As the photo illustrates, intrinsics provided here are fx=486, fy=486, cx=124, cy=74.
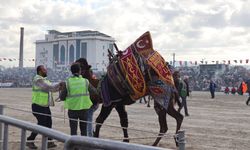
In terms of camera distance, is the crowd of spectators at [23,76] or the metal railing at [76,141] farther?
the crowd of spectators at [23,76]

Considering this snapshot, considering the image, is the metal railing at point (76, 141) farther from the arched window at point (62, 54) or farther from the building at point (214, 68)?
the arched window at point (62, 54)

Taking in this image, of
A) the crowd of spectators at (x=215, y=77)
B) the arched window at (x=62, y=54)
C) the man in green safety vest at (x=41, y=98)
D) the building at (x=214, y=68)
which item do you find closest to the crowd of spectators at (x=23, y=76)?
the crowd of spectators at (x=215, y=77)

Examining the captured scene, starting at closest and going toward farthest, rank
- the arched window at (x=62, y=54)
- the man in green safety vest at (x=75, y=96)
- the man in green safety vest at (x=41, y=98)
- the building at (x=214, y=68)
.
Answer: the man in green safety vest at (x=75, y=96), the man in green safety vest at (x=41, y=98), the building at (x=214, y=68), the arched window at (x=62, y=54)

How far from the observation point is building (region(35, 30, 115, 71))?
396 ft

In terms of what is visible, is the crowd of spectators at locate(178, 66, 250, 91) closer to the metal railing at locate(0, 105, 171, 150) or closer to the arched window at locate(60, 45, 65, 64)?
the metal railing at locate(0, 105, 171, 150)

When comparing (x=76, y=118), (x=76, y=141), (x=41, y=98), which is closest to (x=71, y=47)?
(x=41, y=98)

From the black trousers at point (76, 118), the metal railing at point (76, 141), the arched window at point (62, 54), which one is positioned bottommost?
the black trousers at point (76, 118)

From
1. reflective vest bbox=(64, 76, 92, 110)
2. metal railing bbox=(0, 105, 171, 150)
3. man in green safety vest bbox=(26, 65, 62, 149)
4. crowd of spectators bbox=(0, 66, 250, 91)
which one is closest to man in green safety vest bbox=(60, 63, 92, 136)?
reflective vest bbox=(64, 76, 92, 110)

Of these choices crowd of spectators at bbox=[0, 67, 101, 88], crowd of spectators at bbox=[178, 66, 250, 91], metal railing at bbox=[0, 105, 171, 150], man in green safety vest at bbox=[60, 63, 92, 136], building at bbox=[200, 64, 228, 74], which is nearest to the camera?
metal railing at bbox=[0, 105, 171, 150]

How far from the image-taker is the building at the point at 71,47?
4747 inches

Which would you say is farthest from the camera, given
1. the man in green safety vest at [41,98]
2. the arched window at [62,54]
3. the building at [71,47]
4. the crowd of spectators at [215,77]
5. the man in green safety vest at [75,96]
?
the arched window at [62,54]

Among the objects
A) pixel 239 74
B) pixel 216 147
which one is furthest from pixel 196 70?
pixel 216 147

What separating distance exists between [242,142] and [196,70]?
192 ft

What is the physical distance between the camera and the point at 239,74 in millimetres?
61156
